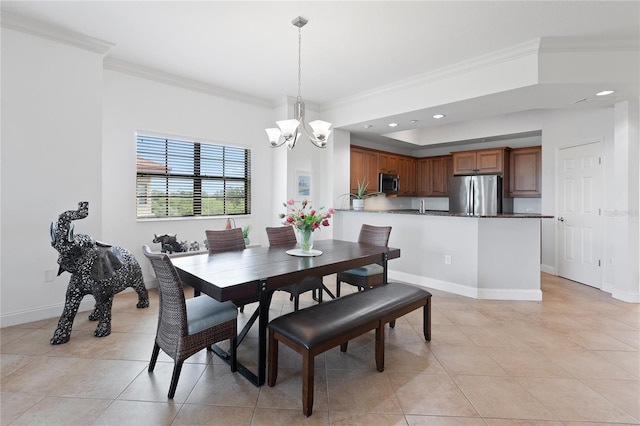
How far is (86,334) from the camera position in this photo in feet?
9.11

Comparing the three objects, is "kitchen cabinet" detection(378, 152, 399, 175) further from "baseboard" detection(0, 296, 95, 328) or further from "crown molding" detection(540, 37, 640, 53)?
"baseboard" detection(0, 296, 95, 328)

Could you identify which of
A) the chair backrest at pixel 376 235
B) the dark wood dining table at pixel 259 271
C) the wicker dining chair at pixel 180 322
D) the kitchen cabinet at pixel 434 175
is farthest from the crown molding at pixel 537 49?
the wicker dining chair at pixel 180 322

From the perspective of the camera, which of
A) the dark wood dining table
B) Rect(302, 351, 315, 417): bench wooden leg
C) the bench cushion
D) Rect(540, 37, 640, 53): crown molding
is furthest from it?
Rect(540, 37, 640, 53): crown molding

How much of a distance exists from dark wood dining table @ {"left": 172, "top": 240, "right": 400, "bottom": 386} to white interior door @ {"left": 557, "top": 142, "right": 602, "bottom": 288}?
3.41 m

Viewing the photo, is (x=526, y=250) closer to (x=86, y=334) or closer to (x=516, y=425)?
(x=516, y=425)

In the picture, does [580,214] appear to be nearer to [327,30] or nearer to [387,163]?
[387,163]

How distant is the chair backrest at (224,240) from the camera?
320 cm

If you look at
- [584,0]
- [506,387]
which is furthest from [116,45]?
[506,387]

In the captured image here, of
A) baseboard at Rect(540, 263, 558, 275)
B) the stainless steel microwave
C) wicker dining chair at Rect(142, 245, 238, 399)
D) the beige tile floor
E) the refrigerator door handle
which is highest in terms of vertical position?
the stainless steel microwave

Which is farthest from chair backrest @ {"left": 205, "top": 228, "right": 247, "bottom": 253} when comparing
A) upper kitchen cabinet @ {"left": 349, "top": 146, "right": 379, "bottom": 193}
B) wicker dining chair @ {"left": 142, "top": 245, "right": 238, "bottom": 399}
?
upper kitchen cabinet @ {"left": 349, "top": 146, "right": 379, "bottom": 193}

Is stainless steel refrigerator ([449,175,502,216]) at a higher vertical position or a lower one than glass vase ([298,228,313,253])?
higher

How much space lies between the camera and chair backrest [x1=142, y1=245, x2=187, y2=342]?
191cm

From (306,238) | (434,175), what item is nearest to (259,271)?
(306,238)

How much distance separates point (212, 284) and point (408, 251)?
134 inches
